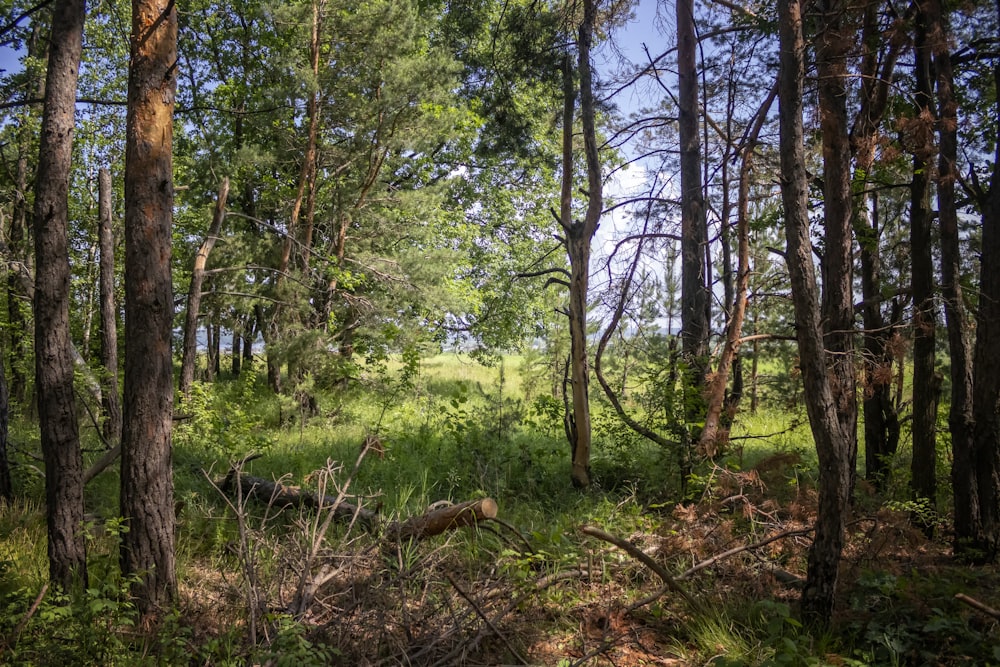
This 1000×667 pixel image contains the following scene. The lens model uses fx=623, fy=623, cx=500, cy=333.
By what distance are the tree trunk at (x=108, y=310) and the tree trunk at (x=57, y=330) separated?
583 cm

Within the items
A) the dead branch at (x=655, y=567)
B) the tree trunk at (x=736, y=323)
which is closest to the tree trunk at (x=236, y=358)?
the tree trunk at (x=736, y=323)

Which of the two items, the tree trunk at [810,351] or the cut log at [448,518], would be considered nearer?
the tree trunk at [810,351]

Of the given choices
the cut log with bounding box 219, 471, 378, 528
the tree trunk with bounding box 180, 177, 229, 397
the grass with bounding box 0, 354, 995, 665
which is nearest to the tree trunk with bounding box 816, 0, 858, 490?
the grass with bounding box 0, 354, 995, 665

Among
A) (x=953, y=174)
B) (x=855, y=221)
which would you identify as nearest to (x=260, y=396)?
(x=855, y=221)

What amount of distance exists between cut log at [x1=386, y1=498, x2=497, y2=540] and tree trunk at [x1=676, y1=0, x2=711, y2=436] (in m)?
3.36

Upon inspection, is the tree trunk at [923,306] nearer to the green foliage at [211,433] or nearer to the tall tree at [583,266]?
the tall tree at [583,266]

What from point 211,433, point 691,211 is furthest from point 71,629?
point 691,211

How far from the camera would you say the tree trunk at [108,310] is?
9.86 metres

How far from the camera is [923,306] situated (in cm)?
612

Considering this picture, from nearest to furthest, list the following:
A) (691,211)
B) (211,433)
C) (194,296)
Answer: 1. (691,211)
2. (211,433)
3. (194,296)

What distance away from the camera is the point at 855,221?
709cm

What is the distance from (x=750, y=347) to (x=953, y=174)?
6.64 m

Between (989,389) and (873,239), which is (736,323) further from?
(989,389)

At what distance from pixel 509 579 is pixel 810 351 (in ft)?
8.91
